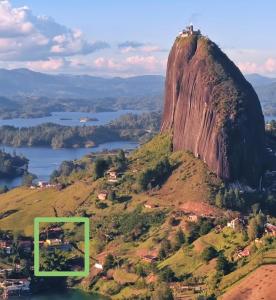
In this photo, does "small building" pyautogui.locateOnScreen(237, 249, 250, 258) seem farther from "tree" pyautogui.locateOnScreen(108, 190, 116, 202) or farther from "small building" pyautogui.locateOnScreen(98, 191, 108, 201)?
"small building" pyautogui.locateOnScreen(98, 191, 108, 201)

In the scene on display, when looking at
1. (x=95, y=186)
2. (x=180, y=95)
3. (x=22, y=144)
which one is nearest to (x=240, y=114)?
(x=180, y=95)

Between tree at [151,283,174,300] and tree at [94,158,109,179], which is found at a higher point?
tree at [94,158,109,179]

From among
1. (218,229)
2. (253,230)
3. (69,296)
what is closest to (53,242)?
(69,296)

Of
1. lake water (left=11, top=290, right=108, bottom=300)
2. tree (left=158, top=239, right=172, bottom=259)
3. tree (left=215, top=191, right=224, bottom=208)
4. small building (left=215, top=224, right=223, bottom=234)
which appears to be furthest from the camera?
tree (left=215, top=191, right=224, bottom=208)

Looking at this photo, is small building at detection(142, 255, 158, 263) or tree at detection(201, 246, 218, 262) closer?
tree at detection(201, 246, 218, 262)

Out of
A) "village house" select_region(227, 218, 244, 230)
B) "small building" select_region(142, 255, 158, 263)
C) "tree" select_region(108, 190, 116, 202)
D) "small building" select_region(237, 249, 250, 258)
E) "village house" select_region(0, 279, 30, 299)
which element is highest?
"village house" select_region(227, 218, 244, 230)

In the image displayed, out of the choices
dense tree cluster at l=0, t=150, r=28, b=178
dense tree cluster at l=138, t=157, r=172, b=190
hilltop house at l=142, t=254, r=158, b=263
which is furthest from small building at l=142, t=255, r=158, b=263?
dense tree cluster at l=0, t=150, r=28, b=178

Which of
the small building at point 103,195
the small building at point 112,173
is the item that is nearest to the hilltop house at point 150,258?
the small building at point 103,195

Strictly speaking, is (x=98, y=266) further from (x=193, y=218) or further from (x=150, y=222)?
(x=193, y=218)
